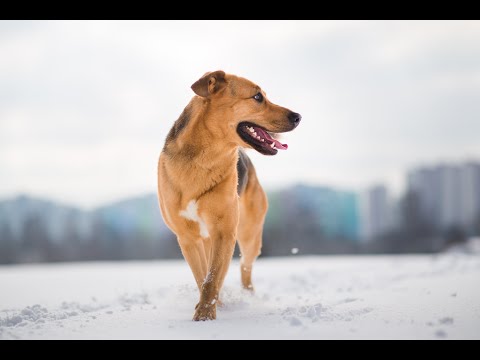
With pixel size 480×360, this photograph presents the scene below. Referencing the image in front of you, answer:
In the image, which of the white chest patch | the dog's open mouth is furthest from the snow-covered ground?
the dog's open mouth

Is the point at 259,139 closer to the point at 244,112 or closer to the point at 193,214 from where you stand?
the point at 244,112

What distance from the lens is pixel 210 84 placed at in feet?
16.3

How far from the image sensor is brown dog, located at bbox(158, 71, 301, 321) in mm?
4973

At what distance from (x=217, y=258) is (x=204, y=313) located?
498mm

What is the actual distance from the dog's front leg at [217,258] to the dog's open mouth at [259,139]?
0.61 meters

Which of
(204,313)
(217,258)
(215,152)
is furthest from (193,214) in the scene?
(204,313)

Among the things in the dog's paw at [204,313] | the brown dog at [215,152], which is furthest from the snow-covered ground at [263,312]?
the brown dog at [215,152]

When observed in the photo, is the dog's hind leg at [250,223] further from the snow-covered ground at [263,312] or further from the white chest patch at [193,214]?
the white chest patch at [193,214]

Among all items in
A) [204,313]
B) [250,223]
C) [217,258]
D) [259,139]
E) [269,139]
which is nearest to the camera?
[204,313]

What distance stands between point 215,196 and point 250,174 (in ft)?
5.93

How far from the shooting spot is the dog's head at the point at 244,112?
500cm

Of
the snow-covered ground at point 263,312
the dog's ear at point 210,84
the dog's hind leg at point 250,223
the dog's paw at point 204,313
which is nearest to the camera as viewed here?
the snow-covered ground at point 263,312
